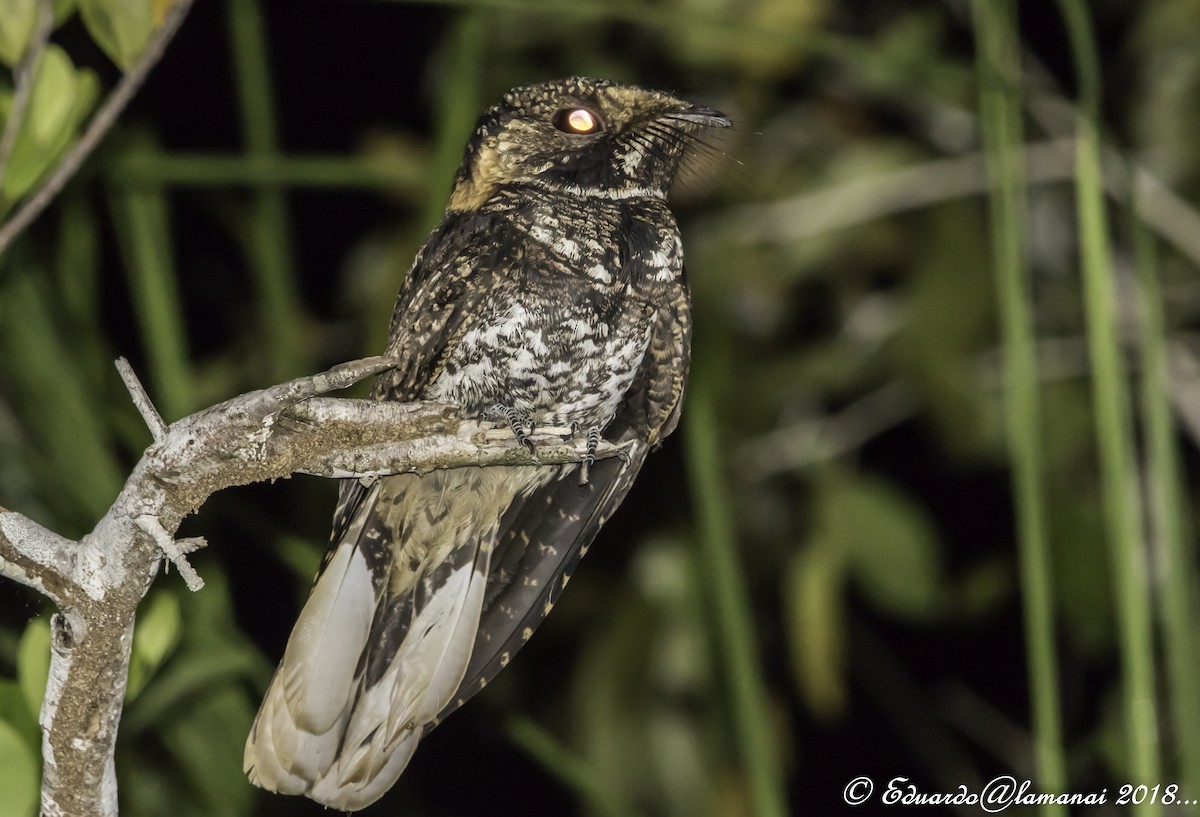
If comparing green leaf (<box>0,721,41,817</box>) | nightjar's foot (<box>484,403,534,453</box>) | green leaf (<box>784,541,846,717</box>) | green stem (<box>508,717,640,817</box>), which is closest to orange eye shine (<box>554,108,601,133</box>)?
nightjar's foot (<box>484,403,534,453</box>)

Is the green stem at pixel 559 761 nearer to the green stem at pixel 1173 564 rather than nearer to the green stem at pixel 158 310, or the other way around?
the green stem at pixel 158 310

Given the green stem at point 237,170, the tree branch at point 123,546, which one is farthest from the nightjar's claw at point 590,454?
the green stem at point 237,170

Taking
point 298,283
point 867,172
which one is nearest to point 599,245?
point 867,172

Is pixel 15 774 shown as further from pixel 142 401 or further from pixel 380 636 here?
pixel 380 636

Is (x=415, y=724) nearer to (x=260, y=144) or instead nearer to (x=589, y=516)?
(x=589, y=516)

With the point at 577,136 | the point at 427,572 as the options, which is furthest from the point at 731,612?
the point at 577,136

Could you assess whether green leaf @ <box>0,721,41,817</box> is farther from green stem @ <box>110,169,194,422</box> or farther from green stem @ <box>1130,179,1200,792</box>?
green stem @ <box>1130,179,1200,792</box>
